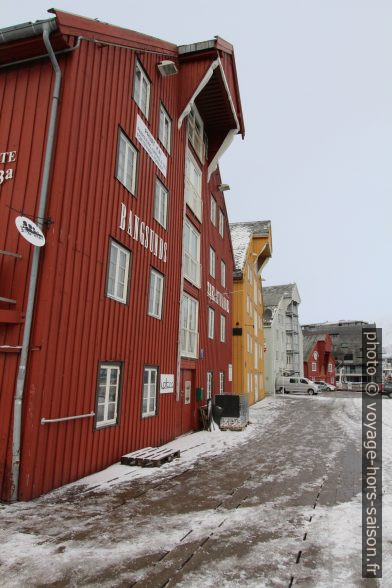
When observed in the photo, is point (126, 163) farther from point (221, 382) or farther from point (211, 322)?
point (221, 382)

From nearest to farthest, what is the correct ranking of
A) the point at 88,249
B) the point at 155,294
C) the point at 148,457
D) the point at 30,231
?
the point at 30,231
the point at 88,249
the point at 148,457
the point at 155,294

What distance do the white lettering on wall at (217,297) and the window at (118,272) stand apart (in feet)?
28.1

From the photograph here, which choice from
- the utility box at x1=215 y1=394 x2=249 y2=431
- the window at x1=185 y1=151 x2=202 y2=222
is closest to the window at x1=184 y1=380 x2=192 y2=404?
the utility box at x1=215 y1=394 x2=249 y2=431

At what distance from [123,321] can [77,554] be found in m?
5.82

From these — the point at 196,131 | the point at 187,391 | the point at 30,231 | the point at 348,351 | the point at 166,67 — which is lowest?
the point at 187,391

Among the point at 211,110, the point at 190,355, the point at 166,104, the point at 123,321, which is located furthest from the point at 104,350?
the point at 211,110

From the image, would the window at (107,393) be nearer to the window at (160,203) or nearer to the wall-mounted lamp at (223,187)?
the window at (160,203)

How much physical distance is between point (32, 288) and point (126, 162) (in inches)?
192

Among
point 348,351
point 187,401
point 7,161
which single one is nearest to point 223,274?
point 187,401

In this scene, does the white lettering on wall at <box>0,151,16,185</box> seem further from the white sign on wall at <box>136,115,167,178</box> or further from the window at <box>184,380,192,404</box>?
the window at <box>184,380,192,404</box>

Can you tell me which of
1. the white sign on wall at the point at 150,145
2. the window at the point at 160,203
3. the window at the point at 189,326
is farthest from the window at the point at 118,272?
the window at the point at 189,326

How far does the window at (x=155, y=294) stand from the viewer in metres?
11.7

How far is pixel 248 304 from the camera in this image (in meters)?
27.8

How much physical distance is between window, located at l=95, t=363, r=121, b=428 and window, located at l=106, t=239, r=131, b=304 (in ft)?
5.44
